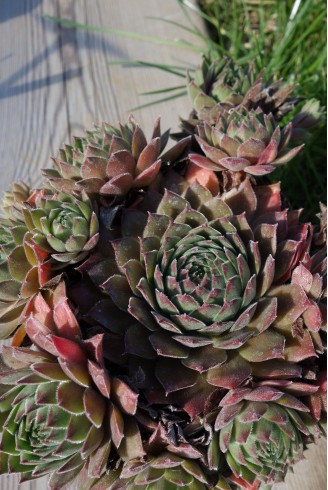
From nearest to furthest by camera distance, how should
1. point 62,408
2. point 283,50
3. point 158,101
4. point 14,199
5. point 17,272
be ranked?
point 62,408, point 17,272, point 14,199, point 158,101, point 283,50

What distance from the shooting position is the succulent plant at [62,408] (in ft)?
1.83

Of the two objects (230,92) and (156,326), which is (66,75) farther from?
(156,326)

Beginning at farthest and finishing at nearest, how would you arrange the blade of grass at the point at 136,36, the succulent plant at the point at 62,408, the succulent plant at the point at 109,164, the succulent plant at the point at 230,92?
the blade of grass at the point at 136,36 < the succulent plant at the point at 230,92 < the succulent plant at the point at 109,164 < the succulent plant at the point at 62,408

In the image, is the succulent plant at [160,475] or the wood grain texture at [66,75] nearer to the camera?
the succulent plant at [160,475]

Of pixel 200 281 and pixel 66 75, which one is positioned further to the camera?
pixel 66 75

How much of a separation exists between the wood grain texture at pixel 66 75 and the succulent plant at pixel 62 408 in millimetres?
704

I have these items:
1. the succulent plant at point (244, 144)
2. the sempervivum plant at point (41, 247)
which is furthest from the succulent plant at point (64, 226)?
the succulent plant at point (244, 144)

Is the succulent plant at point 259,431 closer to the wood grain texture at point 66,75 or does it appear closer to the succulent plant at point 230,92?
the succulent plant at point 230,92

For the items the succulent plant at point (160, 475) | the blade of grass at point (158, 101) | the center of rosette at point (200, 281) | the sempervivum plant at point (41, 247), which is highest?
the blade of grass at point (158, 101)

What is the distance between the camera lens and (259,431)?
0.60 metres

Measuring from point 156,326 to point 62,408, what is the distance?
0.47 feet

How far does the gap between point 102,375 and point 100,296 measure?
0.13m

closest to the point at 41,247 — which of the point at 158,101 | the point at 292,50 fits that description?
the point at 158,101

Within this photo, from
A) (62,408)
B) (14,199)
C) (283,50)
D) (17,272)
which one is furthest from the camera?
(283,50)
